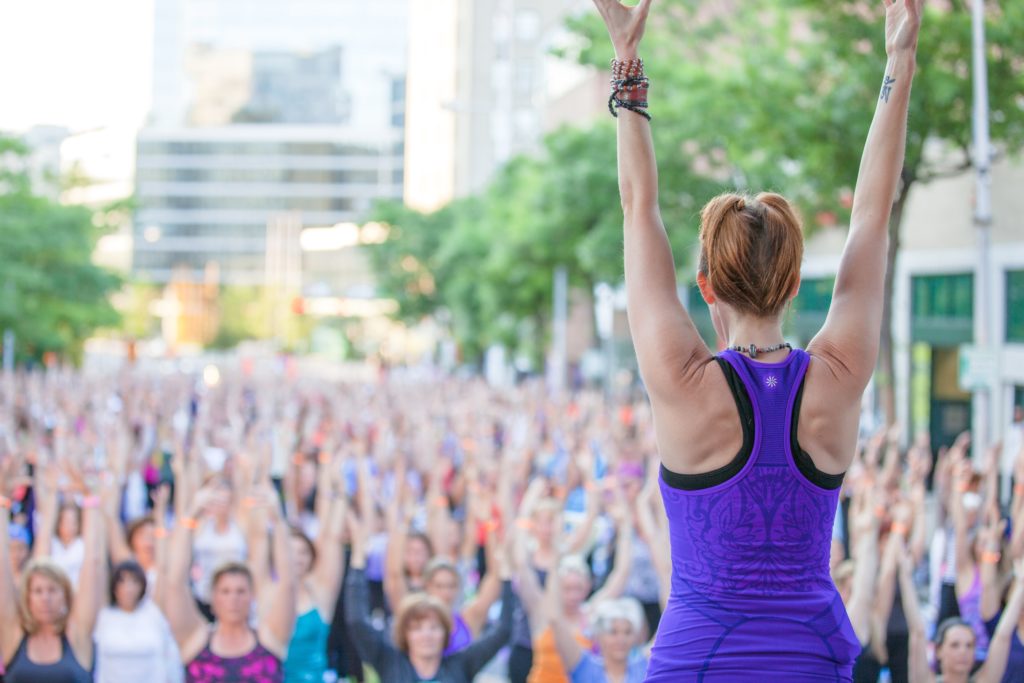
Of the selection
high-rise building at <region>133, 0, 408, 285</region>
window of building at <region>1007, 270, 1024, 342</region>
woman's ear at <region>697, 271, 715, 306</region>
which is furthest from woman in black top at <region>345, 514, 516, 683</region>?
high-rise building at <region>133, 0, 408, 285</region>

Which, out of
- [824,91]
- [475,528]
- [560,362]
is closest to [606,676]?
[475,528]

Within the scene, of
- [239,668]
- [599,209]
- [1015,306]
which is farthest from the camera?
[599,209]

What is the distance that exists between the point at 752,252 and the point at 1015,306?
21.4m

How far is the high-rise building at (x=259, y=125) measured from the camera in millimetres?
137375

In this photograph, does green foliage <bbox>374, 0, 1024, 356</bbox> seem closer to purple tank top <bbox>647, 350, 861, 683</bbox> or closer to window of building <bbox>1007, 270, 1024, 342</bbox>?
window of building <bbox>1007, 270, 1024, 342</bbox>

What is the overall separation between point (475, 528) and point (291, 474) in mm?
2127

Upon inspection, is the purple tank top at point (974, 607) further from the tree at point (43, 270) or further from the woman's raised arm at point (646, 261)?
the tree at point (43, 270)

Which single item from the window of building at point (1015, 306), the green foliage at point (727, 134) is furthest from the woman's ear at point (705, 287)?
the window of building at point (1015, 306)

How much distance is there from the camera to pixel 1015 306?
22.0m

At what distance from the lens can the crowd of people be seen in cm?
554

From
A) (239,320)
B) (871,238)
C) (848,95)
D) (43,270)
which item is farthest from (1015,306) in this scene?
(239,320)

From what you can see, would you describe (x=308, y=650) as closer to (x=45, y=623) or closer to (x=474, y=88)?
(x=45, y=623)

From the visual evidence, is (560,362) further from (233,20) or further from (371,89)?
(233,20)

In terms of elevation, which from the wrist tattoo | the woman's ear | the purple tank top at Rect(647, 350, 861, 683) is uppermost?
the wrist tattoo
